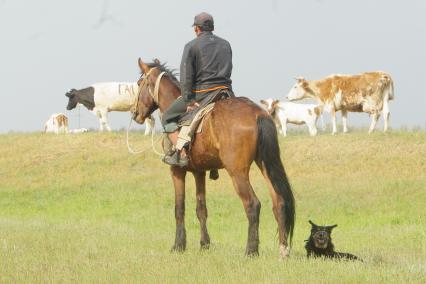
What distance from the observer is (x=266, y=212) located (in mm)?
23078

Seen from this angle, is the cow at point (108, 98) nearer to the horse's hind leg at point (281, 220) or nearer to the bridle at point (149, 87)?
the bridle at point (149, 87)

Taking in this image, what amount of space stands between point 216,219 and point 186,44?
11.1 m

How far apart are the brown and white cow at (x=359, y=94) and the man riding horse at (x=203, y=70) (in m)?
20.7

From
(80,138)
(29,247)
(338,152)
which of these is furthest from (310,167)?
(29,247)

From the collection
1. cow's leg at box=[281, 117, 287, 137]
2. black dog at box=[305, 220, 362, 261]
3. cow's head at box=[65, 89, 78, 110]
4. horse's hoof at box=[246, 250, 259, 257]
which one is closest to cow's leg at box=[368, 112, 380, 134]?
cow's leg at box=[281, 117, 287, 137]

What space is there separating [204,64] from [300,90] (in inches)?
959

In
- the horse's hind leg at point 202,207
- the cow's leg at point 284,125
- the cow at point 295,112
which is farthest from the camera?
the cow at point 295,112

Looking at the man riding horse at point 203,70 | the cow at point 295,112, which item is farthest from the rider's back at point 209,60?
the cow at point 295,112

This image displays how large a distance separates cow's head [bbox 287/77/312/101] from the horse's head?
22.6 metres

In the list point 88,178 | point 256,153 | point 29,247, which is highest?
point 256,153

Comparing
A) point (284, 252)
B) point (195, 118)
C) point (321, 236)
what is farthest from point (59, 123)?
point (284, 252)

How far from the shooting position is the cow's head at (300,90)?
3547 centimetres

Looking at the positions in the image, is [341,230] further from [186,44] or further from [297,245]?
[186,44]

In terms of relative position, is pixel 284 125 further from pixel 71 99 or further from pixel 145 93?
pixel 145 93
